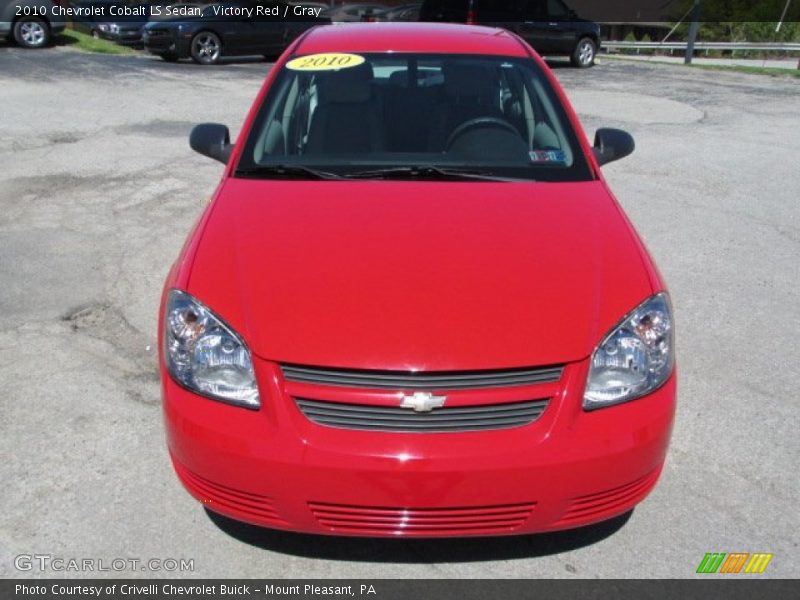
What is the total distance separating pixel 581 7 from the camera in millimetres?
37438

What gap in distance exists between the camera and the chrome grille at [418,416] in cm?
240

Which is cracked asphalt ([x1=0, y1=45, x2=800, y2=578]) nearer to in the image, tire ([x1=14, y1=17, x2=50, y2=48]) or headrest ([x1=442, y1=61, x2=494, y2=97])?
headrest ([x1=442, y1=61, x2=494, y2=97])

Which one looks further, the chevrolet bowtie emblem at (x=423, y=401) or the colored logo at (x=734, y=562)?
the colored logo at (x=734, y=562)

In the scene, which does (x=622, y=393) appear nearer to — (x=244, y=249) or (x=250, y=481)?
(x=250, y=481)

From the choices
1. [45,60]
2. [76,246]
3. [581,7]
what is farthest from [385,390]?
[581,7]

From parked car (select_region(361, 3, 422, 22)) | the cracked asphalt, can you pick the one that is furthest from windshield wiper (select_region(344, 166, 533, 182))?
parked car (select_region(361, 3, 422, 22))

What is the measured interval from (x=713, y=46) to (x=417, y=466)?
26828 mm

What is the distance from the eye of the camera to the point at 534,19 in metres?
18.5

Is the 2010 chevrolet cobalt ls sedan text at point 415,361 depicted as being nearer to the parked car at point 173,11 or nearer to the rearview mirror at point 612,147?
the rearview mirror at point 612,147

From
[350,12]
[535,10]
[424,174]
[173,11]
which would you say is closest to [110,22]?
[173,11]

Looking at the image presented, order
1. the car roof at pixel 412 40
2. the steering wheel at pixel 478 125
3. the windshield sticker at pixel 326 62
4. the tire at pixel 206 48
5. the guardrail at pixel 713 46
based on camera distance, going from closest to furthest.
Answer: the steering wheel at pixel 478 125, the windshield sticker at pixel 326 62, the car roof at pixel 412 40, the tire at pixel 206 48, the guardrail at pixel 713 46

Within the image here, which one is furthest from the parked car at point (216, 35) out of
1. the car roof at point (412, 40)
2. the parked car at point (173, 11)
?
the car roof at point (412, 40)

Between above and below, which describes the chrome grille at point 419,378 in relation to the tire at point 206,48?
above

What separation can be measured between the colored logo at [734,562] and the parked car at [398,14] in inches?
816
